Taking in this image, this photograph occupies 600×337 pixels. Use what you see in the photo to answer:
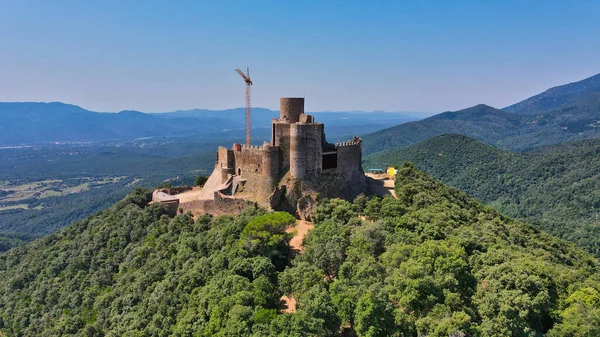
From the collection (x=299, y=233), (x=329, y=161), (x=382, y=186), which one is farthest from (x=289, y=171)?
(x=382, y=186)

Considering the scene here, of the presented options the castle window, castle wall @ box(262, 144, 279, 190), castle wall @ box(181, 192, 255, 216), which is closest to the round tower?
castle wall @ box(262, 144, 279, 190)

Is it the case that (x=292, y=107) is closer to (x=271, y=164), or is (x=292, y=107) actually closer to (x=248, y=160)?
(x=271, y=164)

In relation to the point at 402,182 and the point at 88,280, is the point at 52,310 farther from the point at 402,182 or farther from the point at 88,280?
the point at 402,182

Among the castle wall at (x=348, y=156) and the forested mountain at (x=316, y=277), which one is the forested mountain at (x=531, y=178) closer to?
the forested mountain at (x=316, y=277)

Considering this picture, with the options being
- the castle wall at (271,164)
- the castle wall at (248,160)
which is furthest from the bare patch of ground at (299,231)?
the castle wall at (248,160)

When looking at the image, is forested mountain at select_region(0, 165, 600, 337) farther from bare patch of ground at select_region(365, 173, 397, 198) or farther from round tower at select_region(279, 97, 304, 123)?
round tower at select_region(279, 97, 304, 123)

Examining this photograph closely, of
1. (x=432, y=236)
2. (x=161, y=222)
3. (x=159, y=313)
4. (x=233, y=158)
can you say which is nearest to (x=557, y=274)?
(x=432, y=236)

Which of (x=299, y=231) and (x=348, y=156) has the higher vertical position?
(x=348, y=156)
